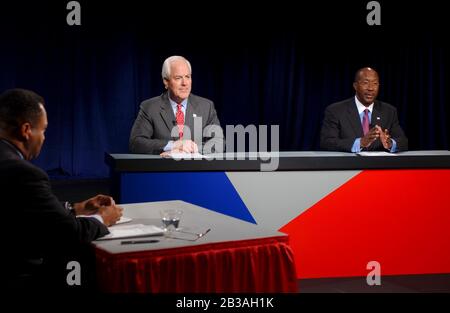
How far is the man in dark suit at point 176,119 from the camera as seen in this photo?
15.0 feet

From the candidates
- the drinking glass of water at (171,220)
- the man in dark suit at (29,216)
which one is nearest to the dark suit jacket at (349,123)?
the drinking glass of water at (171,220)

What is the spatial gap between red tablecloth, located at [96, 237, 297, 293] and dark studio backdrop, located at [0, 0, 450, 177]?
18.2ft

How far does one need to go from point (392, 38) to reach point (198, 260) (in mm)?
6054

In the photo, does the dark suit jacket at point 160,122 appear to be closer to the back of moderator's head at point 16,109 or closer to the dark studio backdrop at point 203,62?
the back of moderator's head at point 16,109

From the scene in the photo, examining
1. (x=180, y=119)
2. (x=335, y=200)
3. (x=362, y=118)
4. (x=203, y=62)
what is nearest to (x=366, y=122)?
(x=362, y=118)

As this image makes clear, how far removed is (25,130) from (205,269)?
31.9 inches

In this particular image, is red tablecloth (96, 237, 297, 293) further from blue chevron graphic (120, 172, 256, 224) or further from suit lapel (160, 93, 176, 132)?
suit lapel (160, 93, 176, 132)

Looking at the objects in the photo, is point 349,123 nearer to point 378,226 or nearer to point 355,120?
point 355,120

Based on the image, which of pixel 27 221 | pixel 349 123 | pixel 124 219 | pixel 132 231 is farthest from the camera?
pixel 349 123

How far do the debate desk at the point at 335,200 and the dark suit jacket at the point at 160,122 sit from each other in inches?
11.9

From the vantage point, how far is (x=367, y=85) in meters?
4.92

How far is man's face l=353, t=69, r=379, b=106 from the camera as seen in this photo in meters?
4.89

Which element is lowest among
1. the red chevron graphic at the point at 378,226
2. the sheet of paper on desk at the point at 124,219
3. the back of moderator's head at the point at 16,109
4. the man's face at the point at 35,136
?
the red chevron graphic at the point at 378,226


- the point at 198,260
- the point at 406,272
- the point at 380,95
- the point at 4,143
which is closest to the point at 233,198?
the point at 406,272
